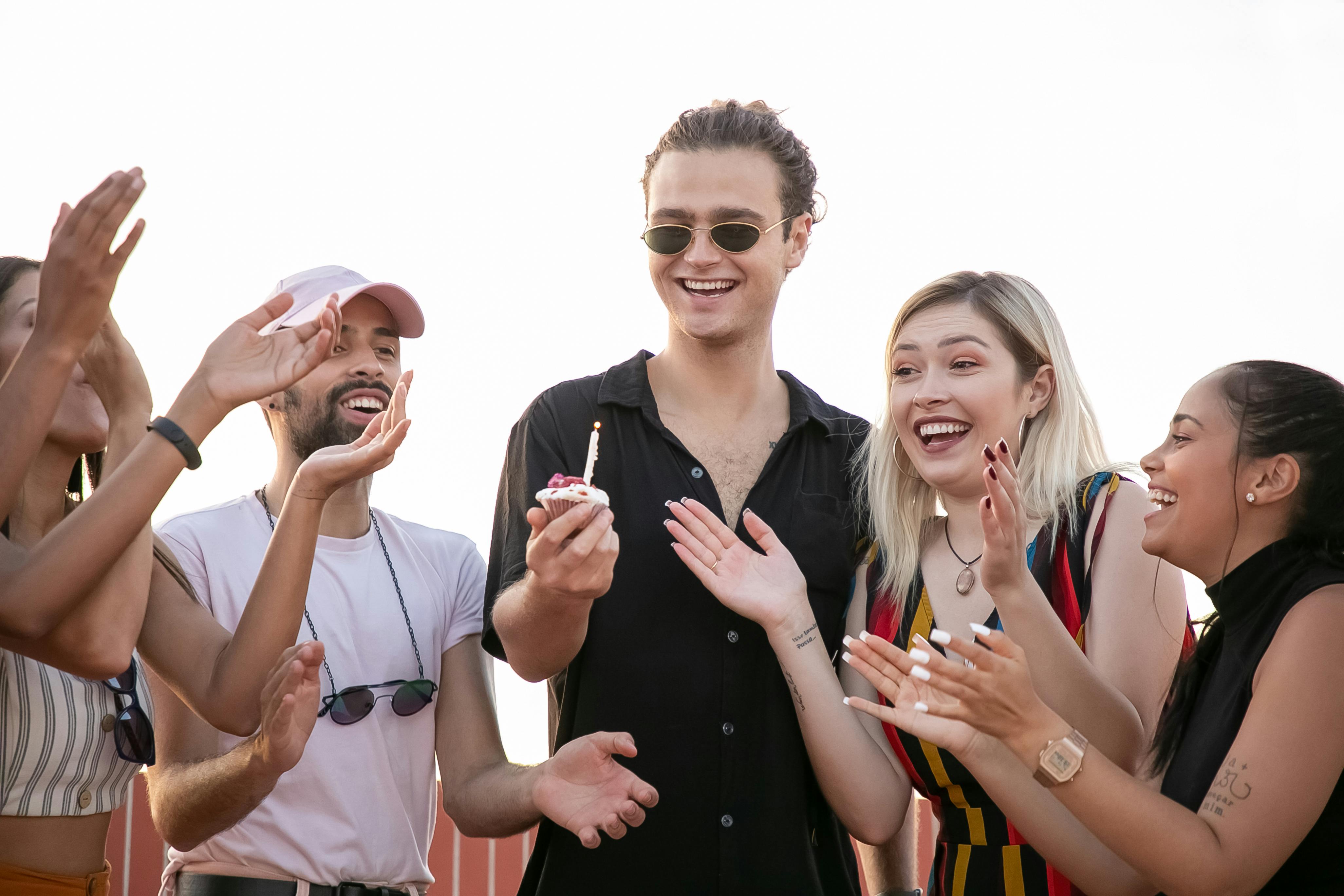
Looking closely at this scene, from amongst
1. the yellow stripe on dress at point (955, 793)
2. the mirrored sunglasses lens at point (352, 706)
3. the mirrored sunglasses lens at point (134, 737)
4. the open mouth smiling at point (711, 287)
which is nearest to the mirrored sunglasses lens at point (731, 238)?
the open mouth smiling at point (711, 287)

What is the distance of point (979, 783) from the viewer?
10.3 feet

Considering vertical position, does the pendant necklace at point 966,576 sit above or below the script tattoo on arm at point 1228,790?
above

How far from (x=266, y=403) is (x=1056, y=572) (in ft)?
8.87

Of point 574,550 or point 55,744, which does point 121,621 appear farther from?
point 574,550

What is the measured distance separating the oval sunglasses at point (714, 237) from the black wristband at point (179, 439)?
1620mm

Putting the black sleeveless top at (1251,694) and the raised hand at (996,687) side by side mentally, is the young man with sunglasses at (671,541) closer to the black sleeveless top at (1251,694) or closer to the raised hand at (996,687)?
the raised hand at (996,687)

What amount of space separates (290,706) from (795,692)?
4.51 ft

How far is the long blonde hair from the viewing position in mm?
3635

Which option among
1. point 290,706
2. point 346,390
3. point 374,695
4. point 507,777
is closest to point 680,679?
point 507,777

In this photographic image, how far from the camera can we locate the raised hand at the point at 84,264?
2613mm

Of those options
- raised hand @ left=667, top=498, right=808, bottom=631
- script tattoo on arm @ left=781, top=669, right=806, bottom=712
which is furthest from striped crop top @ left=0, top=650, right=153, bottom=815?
script tattoo on arm @ left=781, top=669, right=806, bottom=712

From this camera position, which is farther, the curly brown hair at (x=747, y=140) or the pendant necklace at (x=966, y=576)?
the curly brown hair at (x=747, y=140)

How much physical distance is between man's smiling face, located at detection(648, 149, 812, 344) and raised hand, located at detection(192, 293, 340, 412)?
3.74ft

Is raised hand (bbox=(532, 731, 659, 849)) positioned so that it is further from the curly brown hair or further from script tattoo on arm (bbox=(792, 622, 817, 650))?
the curly brown hair
